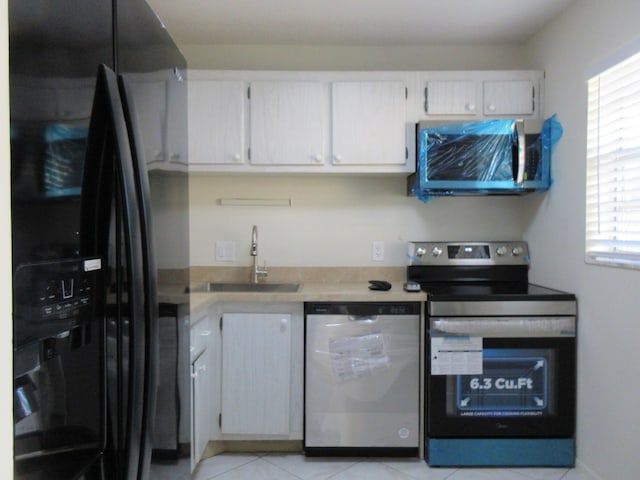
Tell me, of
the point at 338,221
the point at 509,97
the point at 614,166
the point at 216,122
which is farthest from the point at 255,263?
the point at 614,166

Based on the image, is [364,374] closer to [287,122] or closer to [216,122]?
[287,122]

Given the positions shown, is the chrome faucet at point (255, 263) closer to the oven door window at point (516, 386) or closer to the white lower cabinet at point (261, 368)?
the white lower cabinet at point (261, 368)

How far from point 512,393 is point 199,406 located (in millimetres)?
1584

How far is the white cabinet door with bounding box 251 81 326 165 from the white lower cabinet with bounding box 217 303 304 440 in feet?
2.88

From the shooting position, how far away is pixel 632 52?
5.43 feet

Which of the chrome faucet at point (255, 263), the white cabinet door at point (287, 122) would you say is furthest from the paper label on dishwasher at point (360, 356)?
the white cabinet door at point (287, 122)

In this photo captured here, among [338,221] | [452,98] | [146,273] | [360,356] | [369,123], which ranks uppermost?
[452,98]

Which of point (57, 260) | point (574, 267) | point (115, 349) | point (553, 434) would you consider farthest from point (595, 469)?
point (57, 260)

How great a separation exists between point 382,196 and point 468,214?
0.59m

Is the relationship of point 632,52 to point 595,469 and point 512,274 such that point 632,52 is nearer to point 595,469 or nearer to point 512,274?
point 512,274

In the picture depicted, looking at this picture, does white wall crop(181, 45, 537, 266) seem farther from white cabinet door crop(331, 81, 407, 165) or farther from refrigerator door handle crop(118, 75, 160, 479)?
refrigerator door handle crop(118, 75, 160, 479)

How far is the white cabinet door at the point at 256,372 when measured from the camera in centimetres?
213

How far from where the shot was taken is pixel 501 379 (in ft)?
6.70

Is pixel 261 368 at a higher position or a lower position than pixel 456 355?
lower
